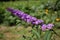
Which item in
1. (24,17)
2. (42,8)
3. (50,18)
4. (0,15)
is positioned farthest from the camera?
(42,8)

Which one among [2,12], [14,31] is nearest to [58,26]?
[14,31]

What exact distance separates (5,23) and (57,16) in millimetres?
1503

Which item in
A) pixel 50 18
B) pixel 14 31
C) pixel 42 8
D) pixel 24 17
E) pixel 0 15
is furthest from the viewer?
pixel 42 8

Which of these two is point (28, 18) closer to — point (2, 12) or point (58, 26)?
point (58, 26)

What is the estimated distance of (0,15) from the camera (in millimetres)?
6820

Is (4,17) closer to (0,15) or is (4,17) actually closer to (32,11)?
(0,15)

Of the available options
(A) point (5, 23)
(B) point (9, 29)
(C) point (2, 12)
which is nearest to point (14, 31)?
(B) point (9, 29)

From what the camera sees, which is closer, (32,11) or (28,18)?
(28,18)

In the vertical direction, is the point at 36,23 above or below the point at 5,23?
above

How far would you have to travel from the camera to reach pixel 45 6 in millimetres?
7395

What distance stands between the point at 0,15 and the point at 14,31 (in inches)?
54.8

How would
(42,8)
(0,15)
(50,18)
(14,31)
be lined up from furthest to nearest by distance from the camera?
(42,8)
(0,15)
(50,18)
(14,31)

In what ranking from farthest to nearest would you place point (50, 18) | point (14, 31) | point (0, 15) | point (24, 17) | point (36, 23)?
point (0, 15) → point (50, 18) → point (14, 31) → point (24, 17) → point (36, 23)

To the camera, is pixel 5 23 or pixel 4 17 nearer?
pixel 5 23
